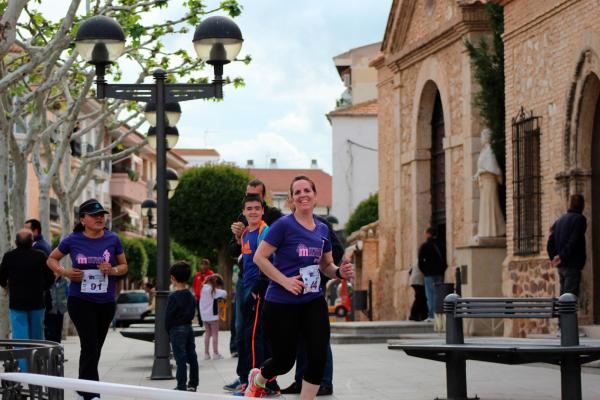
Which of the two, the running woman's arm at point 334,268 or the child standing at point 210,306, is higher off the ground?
the running woman's arm at point 334,268

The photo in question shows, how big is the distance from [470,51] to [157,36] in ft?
20.2

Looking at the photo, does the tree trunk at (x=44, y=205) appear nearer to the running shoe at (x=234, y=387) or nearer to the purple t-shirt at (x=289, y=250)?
the running shoe at (x=234, y=387)

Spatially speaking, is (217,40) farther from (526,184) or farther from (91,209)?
(526,184)

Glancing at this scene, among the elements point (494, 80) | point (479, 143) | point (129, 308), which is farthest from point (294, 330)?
point (129, 308)

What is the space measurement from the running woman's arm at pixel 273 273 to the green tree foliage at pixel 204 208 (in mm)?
46369

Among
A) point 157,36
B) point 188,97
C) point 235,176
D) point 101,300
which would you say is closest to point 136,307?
point 235,176

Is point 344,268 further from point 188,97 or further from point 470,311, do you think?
point 188,97

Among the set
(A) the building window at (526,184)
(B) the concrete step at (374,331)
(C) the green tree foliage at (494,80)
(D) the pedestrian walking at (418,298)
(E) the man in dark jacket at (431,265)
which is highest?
(C) the green tree foliage at (494,80)

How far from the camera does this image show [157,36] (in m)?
26.2

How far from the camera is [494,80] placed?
2394cm

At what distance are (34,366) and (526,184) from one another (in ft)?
48.2

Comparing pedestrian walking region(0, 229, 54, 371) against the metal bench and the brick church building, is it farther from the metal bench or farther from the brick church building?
the brick church building

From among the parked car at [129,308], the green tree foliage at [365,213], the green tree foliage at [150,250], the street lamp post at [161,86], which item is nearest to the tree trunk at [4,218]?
the street lamp post at [161,86]

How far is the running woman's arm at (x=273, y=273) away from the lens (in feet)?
28.6
